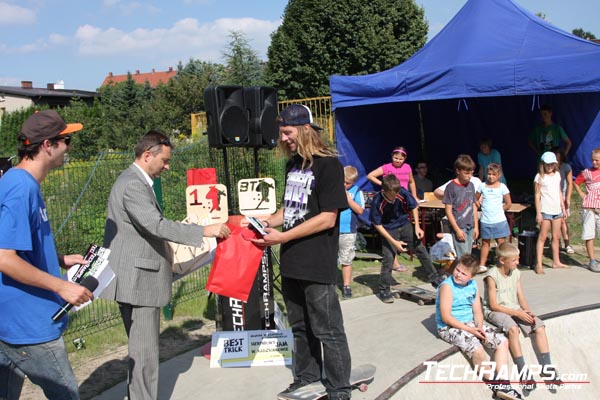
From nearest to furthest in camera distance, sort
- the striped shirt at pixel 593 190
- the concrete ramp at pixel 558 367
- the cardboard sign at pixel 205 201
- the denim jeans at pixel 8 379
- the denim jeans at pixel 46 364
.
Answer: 1. the denim jeans at pixel 46 364
2. the denim jeans at pixel 8 379
3. the concrete ramp at pixel 558 367
4. the cardboard sign at pixel 205 201
5. the striped shirt at pixel 593 190

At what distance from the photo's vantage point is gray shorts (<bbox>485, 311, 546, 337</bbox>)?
5.34 m

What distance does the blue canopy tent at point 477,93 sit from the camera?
8664 mm

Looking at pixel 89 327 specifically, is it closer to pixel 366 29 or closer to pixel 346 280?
pixel 346 280

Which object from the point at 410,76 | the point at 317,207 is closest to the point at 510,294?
the point at 317,207

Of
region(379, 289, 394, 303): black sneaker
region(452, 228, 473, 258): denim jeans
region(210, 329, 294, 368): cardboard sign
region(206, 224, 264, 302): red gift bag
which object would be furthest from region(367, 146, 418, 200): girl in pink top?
region(206, 224, 264, 302): red gift bag

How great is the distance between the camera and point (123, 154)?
6797 mm

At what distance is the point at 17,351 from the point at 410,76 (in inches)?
313

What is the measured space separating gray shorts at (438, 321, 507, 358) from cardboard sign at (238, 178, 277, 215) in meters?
2.02

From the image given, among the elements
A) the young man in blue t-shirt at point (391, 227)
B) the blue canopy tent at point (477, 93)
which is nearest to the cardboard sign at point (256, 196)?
the young man in blue t-shirt at point (391, 227)

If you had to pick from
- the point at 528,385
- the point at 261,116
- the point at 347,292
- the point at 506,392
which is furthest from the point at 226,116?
the point at 528,385

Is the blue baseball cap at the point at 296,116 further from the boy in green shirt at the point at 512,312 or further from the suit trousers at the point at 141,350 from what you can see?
the boy in green shirt at the point at 512,312

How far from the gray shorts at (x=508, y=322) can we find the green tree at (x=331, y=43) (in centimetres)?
1813

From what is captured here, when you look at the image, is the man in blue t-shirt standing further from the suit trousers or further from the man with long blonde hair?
the man with long blonde hair

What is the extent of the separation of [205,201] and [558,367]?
3918mm
